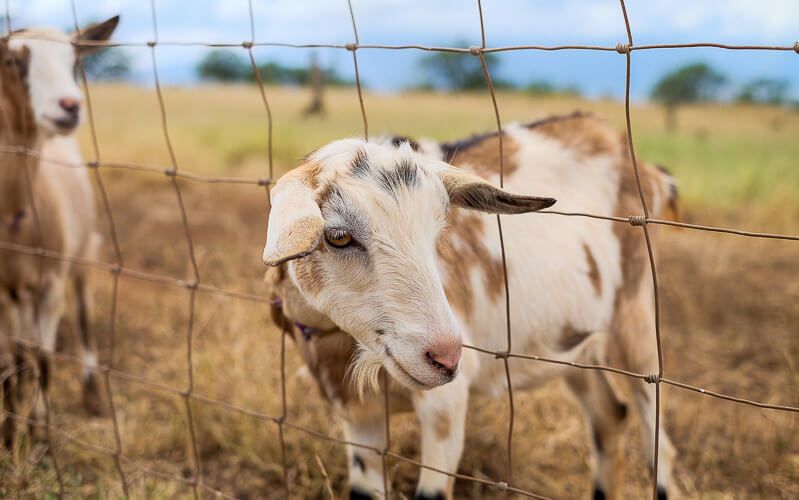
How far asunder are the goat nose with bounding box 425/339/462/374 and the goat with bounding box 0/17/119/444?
2189 millimetres

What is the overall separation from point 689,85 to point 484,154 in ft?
81.0

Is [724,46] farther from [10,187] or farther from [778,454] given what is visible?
[10,187]

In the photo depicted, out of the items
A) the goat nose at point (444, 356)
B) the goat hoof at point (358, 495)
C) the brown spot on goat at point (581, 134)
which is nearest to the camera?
the goat nose at point (444, 356)

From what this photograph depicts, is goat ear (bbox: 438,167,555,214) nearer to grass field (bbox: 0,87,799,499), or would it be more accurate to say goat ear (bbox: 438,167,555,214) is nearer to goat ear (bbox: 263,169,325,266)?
goat ear (bbox: 263,169,325,266)

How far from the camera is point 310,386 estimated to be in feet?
11.8

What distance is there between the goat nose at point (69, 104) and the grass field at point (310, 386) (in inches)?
46.6

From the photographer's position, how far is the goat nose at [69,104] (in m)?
3.51

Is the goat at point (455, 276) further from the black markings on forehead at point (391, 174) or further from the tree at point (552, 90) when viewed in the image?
the tree at point (552, 90)

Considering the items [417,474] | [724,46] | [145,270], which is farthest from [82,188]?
[724,46]

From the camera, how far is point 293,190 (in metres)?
1.71

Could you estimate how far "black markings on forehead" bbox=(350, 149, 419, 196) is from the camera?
183 centimetres

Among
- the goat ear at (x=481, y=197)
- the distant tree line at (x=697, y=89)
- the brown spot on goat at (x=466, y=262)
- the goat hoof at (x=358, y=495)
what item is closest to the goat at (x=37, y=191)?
the goat hoof at (x=358, y=495)

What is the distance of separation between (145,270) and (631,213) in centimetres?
432

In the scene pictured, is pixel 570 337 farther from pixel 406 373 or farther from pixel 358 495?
pixel 406 373
